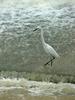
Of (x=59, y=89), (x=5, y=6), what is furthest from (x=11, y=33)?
(x=59, y=89)

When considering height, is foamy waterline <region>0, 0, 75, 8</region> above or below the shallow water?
above

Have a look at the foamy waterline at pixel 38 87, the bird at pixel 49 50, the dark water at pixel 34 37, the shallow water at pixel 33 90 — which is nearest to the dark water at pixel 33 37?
the dark water at pixel 34 37

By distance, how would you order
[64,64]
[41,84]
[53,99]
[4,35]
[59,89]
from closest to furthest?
[53,99] → [59,89] → [41,84] → [64,64] → [4,35]

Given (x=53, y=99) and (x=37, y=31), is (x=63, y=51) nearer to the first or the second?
(x=37, y=31)

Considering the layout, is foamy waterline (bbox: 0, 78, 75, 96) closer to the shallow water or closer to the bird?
the shallow water

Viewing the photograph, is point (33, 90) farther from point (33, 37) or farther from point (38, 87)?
point (33, 37)

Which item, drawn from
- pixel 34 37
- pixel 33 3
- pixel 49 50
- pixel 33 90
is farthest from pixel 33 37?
pixel 33 90

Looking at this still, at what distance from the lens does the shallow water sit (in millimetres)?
7742

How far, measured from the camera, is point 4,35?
1071 centimetres

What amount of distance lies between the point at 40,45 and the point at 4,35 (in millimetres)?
1001

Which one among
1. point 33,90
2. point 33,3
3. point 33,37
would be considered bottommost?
point 33,90

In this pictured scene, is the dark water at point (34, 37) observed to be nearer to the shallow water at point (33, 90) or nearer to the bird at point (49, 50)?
the bird at point (49, 50)

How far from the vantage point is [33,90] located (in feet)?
27.8

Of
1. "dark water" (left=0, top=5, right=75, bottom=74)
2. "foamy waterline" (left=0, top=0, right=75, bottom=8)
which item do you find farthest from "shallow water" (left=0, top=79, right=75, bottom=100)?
"foamy waterline" (left=0, top=0, right=75, bottom=8)
